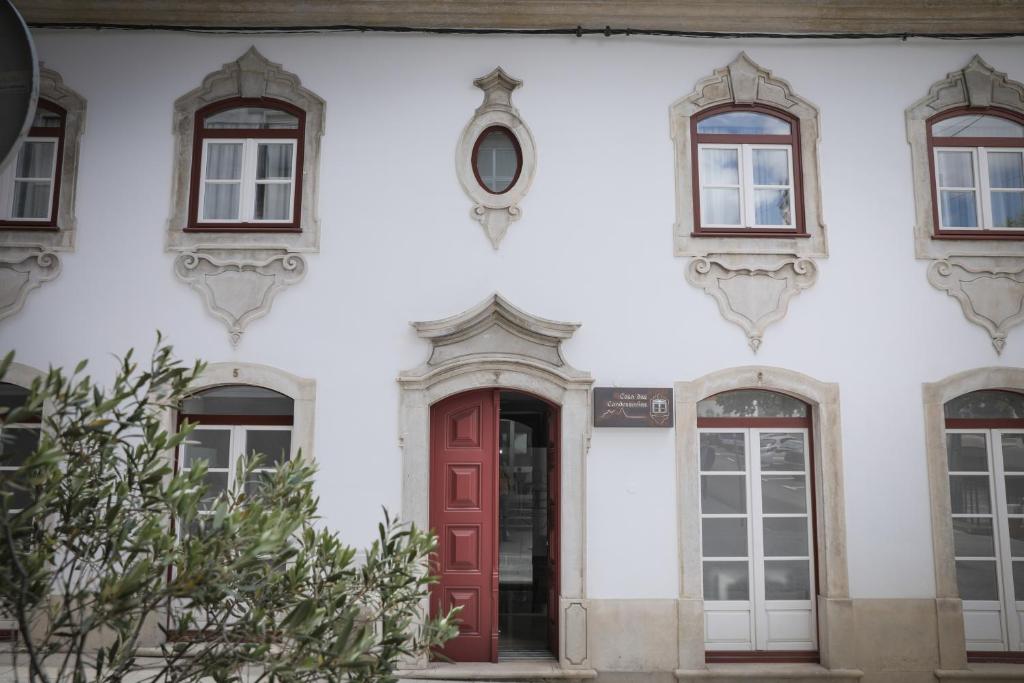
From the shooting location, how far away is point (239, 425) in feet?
22.3

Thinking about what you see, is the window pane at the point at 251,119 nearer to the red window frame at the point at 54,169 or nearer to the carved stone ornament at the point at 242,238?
the carved stone ornament at the point at 242,238

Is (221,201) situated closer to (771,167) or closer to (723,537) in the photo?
(771,167)

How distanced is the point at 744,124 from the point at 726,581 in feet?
13.8

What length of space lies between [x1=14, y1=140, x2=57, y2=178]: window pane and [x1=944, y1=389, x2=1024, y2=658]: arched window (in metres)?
8.56

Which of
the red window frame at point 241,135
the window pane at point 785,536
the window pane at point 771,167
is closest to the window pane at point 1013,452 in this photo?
the window pane at point 785,536

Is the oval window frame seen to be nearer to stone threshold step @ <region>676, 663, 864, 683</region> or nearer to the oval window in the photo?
the oval window

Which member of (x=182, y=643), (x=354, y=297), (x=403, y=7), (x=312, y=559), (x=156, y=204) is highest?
(x=403, y=7)

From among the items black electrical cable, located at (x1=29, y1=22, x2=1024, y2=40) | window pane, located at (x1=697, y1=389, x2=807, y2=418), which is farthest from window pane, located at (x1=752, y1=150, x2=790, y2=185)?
window pane, located at (x1=697, y1=389, x2=807, y2=418)

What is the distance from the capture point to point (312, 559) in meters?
3.13

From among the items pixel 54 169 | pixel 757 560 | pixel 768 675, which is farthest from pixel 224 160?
pixel 768 675

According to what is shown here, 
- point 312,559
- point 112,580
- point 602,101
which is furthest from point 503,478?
point 112,580

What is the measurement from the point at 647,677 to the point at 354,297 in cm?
412

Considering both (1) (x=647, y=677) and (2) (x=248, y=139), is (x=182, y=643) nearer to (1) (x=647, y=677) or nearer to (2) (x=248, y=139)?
(1) (x=647, y=677)

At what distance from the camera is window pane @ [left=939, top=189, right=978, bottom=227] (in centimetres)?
704
